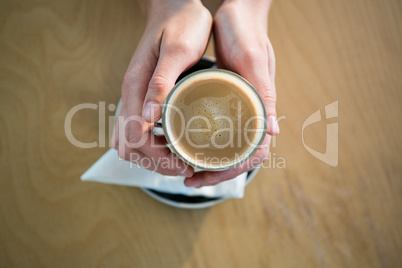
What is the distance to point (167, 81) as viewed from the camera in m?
0.49

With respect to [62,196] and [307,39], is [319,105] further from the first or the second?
[62,196]

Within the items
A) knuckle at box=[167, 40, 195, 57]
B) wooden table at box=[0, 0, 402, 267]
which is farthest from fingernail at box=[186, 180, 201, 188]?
knuckle at box=[167, 40, 195, 57]

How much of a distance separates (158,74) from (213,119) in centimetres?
12

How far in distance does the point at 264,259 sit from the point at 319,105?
1.24 ft

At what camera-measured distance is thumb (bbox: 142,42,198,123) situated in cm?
48

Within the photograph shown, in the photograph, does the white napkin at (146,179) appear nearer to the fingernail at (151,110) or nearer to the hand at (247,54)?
the hand at (247,54)

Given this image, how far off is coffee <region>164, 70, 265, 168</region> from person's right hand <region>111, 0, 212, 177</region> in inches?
1.4

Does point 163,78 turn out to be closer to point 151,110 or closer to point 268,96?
point 151,110

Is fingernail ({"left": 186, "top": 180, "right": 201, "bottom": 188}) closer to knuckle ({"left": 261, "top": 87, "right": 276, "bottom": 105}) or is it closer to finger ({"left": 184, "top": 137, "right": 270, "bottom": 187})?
finger ({"left": 184, "top": 137, "right": 270, "bottom": 187})

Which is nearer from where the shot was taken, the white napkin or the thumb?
the thumb

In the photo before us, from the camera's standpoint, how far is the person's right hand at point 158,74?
0.50 m

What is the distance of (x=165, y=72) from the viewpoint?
50cm

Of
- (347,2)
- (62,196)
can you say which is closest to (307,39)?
(347,2)

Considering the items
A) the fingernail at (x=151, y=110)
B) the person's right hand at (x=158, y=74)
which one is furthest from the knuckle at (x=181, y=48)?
the fingernail at (x=151, y=110)
